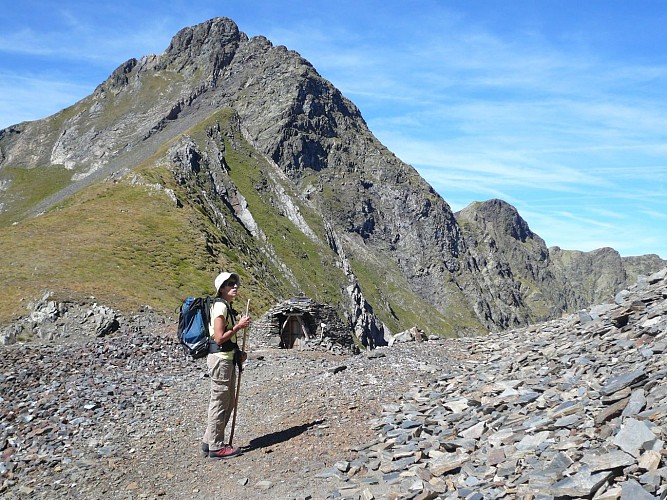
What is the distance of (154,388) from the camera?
1948cm

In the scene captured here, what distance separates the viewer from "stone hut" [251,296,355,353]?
104ft

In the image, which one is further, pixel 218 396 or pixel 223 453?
pixel 223 453

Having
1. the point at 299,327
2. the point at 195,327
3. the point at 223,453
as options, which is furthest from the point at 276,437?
the point at 299,327

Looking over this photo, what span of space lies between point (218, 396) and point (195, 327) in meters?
1.63

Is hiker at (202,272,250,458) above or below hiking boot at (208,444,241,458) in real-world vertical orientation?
above

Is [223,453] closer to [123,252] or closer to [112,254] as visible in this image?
[112,254]

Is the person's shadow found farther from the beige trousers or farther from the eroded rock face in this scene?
the eroded rock face

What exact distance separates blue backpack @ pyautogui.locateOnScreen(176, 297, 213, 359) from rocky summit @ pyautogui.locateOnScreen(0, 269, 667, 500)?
267 cm

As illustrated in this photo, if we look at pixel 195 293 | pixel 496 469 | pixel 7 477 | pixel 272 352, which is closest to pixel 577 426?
pixel 496 469

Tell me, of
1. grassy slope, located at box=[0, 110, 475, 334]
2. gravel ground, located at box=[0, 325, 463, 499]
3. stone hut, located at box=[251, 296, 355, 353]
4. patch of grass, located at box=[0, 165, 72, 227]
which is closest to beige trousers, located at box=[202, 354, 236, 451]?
gravel ground, located at box=[0, 325, 463, 499]

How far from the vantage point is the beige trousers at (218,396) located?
12164 millimetres

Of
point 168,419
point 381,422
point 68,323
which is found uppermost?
point 68,323

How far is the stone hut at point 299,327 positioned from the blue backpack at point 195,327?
62.4ft

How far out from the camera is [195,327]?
12312 millimetres
